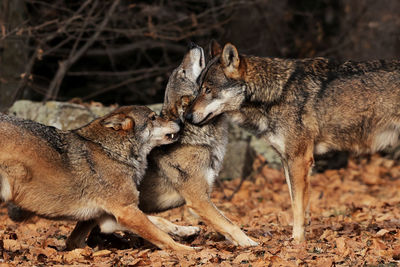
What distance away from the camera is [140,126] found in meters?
5.91

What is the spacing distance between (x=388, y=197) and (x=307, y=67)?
414 cm

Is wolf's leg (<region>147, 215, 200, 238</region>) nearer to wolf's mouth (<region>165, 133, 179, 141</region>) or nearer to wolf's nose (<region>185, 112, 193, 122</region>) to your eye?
wolf's mouth (<region>165, 133, 179, 141</region>)

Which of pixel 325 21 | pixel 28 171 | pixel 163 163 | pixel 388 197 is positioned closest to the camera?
pixel 28 171

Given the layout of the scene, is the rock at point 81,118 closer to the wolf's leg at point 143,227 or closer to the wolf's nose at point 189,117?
the wolf's nose at point 189,117

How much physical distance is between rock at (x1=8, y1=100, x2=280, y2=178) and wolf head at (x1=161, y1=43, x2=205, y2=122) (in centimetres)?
255

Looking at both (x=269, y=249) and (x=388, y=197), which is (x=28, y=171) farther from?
(x=388, y=197)

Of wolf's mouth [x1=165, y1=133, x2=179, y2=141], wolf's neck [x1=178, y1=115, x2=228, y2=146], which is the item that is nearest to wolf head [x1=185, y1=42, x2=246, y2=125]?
wolf's neck [x1=178, y1=115, x2=228, y2=146]

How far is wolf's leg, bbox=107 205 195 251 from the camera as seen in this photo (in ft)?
17.5

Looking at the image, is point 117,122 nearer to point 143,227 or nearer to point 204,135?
point 204,135

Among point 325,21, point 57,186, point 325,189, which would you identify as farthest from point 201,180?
point 325,21

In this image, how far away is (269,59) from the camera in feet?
21.8

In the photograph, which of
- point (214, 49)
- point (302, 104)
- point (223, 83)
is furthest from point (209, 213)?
point (214, 49)

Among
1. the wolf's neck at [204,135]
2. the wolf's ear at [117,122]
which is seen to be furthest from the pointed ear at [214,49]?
the wolf's ear at [117,122]

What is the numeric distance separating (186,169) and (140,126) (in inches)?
27.1
